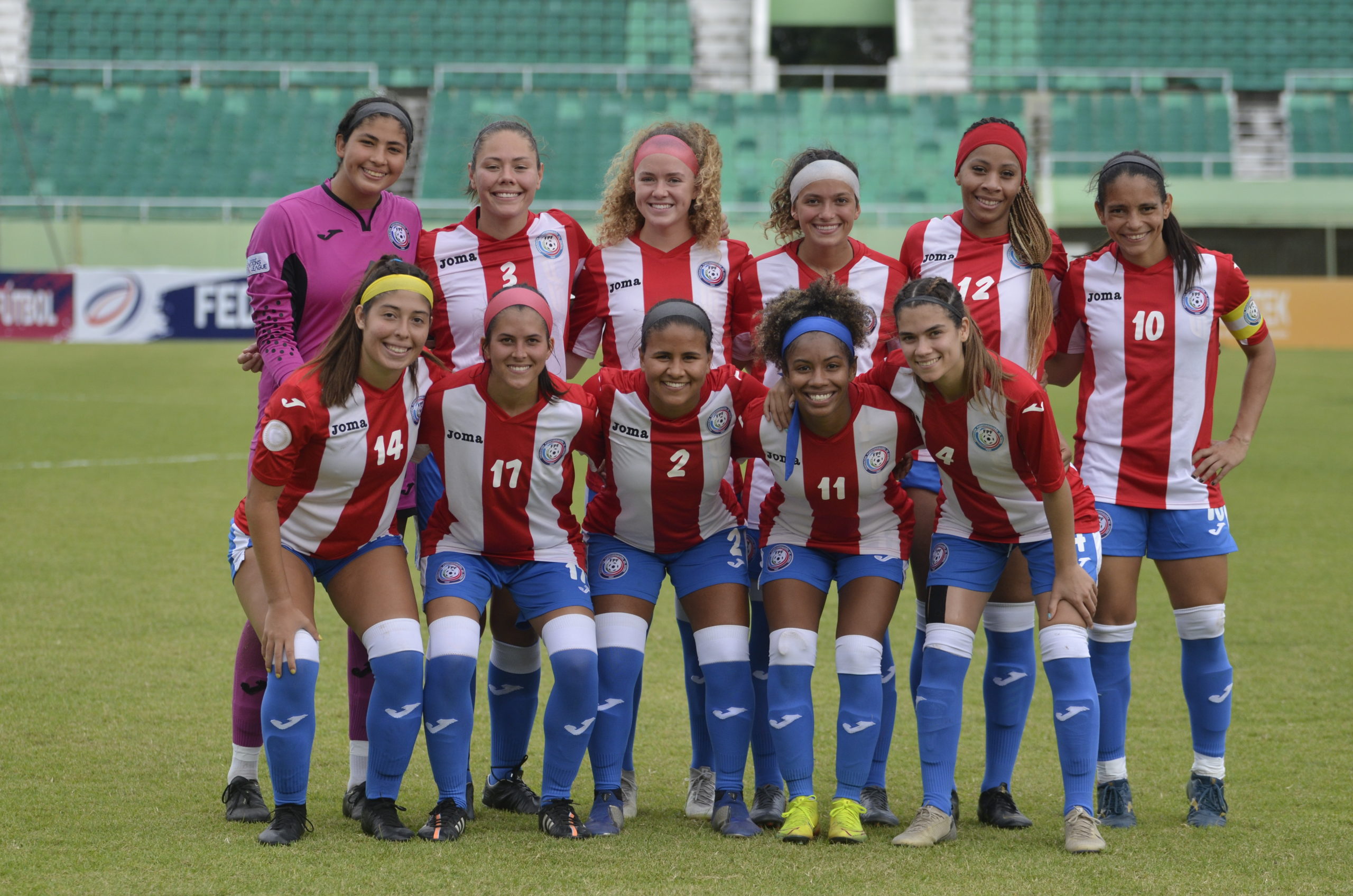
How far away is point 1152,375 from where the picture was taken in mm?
4266

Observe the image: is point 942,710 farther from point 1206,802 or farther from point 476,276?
point 476,276

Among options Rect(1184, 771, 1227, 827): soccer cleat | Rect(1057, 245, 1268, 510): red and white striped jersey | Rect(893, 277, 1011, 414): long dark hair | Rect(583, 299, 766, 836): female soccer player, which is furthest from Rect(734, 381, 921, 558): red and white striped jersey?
Rect(1184, 771, 1227, 827): soccer cleat

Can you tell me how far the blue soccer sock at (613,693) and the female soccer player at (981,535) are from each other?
0.82m

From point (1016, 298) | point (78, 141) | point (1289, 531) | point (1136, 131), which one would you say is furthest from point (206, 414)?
point (1136, 131)

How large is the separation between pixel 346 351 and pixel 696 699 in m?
1.51

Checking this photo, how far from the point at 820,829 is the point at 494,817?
967 millimetres

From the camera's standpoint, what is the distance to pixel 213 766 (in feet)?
14.8

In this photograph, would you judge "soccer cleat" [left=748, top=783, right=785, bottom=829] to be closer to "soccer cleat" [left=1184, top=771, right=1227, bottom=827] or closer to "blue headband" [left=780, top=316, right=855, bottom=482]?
"blue headband" [left=780, top=316, right=855, bottom=482]

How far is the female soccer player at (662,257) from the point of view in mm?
4352

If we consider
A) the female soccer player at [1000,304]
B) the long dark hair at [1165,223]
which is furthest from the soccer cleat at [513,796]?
the long dark hair at [1165,223]

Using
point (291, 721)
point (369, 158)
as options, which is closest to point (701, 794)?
point (291, 721)

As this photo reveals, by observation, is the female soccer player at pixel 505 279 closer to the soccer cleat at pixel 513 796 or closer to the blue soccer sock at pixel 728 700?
the soccer cleat at pixel 513 796

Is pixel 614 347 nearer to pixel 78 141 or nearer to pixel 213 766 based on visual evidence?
pixel 213 766

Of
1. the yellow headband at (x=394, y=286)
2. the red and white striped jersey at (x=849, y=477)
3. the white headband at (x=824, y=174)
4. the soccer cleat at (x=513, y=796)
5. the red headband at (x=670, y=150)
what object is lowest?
the soccer cleat at (x=513, y=796)
